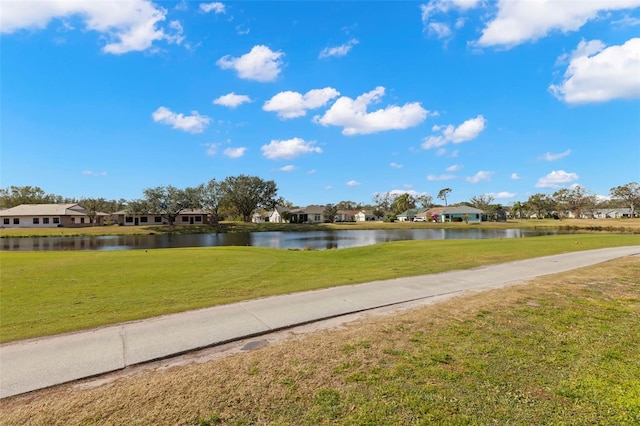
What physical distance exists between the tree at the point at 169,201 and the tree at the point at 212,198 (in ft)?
11.1

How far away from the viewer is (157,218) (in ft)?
247

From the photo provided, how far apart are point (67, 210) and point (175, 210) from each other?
2087cm

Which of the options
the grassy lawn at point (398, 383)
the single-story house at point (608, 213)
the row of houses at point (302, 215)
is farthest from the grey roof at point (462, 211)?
the grassy lawn at point (398, 383)

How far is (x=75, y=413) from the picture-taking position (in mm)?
3352

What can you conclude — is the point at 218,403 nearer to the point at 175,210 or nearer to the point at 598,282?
the point at 598,282

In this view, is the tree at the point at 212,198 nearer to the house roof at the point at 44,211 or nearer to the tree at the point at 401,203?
the house roof at the point at 44,211

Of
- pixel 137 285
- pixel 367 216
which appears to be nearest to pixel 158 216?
pixel 367 216

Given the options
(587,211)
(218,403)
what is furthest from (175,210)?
(587,211)

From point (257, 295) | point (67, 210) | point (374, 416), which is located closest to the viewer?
point (374, 416)

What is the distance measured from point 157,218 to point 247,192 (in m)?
21.5

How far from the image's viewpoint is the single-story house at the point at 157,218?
241 feet

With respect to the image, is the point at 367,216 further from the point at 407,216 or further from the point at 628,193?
the point at 628,193

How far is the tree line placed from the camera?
230ft

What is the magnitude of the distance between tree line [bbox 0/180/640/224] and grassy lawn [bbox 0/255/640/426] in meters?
71.9
